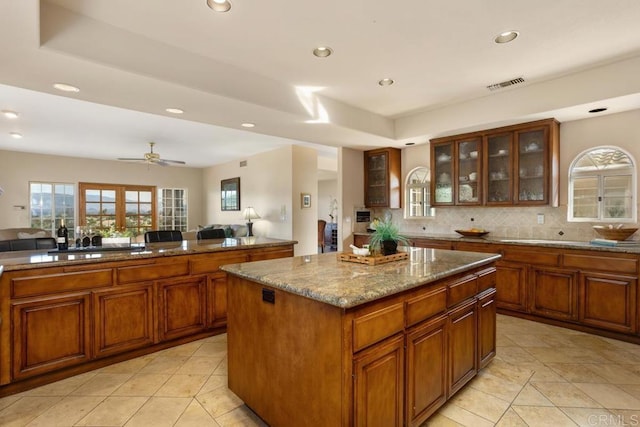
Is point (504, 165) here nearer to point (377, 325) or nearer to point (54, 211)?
point (377, 325)

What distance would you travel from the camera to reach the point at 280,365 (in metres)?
1.71

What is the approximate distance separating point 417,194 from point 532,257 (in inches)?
82.6

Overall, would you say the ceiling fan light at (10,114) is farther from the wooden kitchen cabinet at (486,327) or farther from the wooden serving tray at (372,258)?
the wooden kitchen cabinet at (486,327)

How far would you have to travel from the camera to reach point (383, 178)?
210 inches

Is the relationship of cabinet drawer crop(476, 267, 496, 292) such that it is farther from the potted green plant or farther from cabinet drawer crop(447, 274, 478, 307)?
the potted green plant

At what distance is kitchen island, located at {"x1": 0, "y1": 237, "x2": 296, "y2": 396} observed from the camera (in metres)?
2.21

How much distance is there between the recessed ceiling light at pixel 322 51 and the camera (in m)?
2.62

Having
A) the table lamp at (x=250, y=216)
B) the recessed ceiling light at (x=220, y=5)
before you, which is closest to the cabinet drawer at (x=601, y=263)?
the recessed ceiling light at (x=220, y=5)

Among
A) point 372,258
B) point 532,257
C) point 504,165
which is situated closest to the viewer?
point 372,258

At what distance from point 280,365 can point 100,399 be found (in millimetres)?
1451

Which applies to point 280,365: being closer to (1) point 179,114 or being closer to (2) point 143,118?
(1) point 179,114

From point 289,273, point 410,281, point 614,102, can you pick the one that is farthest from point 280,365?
point 614,102

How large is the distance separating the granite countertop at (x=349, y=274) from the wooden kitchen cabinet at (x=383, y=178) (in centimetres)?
275

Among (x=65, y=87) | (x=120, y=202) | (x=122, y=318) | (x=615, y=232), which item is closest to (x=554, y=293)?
(x=615, y=232)
